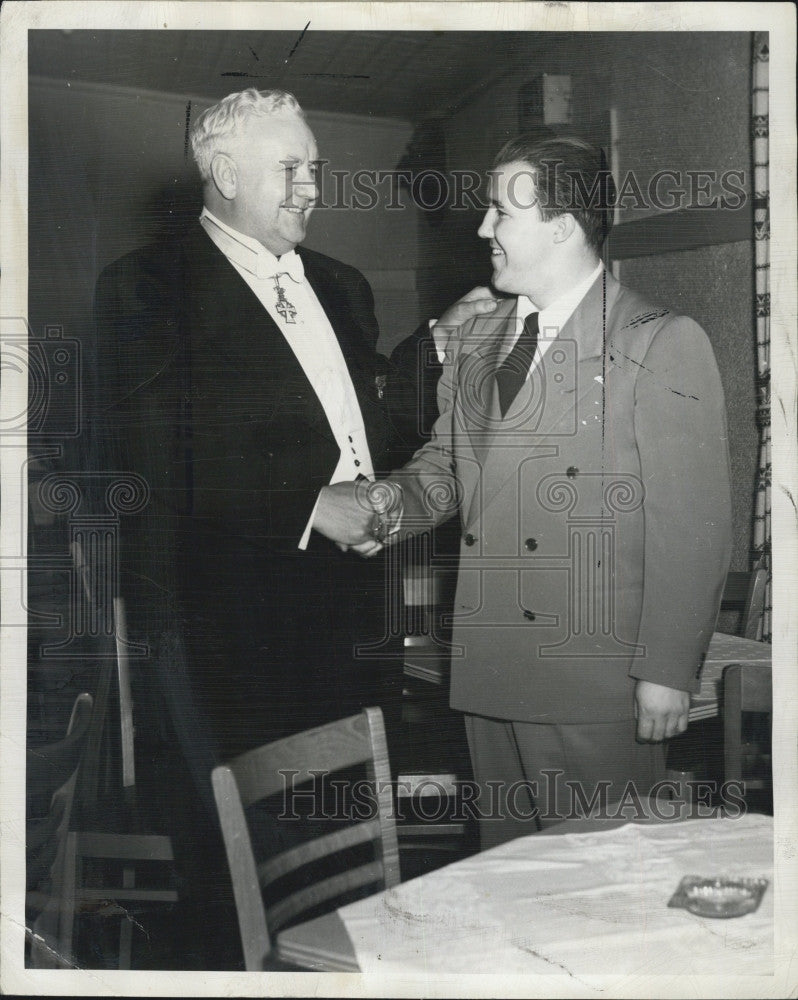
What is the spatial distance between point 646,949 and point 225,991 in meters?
0.69

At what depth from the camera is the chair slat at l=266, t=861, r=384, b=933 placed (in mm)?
1207

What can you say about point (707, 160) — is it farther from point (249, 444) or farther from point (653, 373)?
point (249, 444)

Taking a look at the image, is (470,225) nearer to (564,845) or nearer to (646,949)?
(564,845)

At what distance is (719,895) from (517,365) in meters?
0.86

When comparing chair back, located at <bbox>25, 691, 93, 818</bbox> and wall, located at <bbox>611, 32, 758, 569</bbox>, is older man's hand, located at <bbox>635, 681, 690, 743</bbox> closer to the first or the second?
wall, located at <bbox>611, 32, 758, 569</bbox>

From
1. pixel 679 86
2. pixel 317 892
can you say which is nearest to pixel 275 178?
pixel 679 86

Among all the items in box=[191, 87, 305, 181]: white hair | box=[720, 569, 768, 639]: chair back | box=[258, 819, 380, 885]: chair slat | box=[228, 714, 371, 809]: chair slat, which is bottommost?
box=[258, 819, 380, 885]: chair slat

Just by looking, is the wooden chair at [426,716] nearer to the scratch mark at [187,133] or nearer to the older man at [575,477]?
the older man at [575,477]

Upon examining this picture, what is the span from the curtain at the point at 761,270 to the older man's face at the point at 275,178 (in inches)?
28.7

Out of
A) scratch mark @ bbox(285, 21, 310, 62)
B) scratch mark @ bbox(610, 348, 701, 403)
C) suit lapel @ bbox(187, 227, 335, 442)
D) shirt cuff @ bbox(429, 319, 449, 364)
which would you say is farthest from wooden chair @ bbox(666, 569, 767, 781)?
scratch mark @ bbox(285, 21, 310, 62)

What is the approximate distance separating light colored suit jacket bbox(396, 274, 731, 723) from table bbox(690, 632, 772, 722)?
0.07 ft

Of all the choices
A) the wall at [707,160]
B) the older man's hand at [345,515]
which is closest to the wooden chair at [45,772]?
the older man's hand at [345,515]

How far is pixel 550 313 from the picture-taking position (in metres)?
1.47

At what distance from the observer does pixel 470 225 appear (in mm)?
1461
